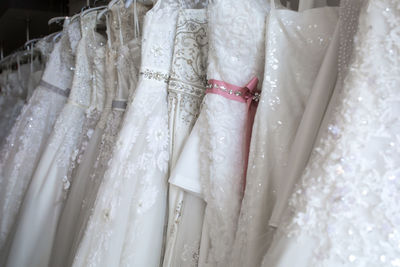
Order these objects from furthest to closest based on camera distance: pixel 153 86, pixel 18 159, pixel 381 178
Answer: pixel 18 159
pixel 153 86
pixel 381 178

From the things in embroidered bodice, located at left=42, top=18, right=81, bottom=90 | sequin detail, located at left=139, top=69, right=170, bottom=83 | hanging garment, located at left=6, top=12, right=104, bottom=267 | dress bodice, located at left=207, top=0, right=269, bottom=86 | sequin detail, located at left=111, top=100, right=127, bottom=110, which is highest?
dress bodice, located at left=207, top=0, right=269, bottom=86

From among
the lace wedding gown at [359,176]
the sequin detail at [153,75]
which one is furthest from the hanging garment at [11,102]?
the lace wedding gown at [359,176]

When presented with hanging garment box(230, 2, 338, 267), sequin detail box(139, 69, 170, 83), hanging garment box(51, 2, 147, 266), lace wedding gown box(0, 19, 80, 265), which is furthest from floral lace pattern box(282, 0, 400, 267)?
lace wedding gown box(0, 19, 80, 265)

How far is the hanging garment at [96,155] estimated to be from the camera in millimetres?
1036

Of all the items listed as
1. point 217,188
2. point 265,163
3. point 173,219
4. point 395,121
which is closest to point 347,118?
point 395,121

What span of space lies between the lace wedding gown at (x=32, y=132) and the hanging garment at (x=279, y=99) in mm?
937

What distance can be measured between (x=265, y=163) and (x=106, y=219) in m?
0.39

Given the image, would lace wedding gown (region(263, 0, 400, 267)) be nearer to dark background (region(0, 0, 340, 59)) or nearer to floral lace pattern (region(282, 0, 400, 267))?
floral lace pattern (region(282, 0, 400, 267))

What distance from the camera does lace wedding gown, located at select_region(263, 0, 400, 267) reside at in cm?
36

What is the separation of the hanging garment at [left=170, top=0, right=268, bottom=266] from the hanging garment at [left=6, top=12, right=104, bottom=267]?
0.64 meters

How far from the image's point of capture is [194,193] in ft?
2.37

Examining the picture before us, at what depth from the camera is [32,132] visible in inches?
54.4

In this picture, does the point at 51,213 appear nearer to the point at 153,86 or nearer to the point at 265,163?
the point at 153,86

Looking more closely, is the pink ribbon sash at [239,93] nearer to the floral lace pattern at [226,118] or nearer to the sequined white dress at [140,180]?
the floral lace pattern at [226,118]
